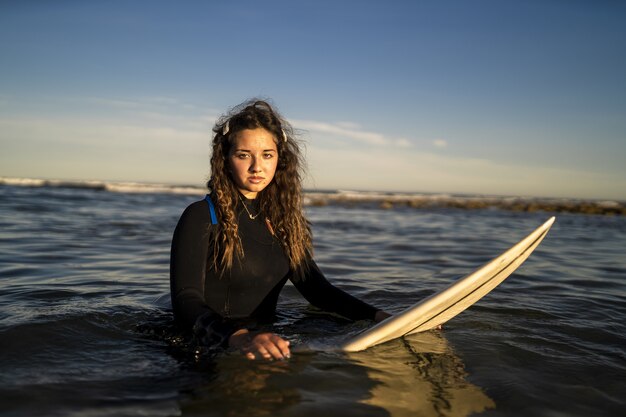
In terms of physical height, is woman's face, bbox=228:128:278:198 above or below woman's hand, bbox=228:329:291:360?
above

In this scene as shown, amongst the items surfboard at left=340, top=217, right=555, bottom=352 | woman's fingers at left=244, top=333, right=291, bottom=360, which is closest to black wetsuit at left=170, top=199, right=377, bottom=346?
woman's fingers at left=244, top=333, right=291, bottom=360

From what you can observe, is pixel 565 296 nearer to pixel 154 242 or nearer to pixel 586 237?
pixel 154 242

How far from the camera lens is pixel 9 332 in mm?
3379

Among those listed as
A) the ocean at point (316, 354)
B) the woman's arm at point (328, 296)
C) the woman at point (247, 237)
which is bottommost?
the ocean at point (316, 354)

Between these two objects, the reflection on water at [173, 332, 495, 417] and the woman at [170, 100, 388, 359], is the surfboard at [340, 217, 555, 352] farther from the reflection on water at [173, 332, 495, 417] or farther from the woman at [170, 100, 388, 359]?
the woman at [170, 100, 388, 359]

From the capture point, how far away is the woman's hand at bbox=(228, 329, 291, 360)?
7.80 feet

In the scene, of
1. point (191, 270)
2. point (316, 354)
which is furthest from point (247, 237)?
point (316, 354)

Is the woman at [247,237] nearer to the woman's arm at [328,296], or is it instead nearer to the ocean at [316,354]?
the woman's arm at [328,296]

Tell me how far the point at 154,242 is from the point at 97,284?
3.79 metres

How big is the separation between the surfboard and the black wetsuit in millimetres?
514

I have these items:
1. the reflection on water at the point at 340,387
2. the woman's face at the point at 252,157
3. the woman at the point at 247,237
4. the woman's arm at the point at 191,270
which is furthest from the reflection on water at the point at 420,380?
the woman's face at the point at 252,157

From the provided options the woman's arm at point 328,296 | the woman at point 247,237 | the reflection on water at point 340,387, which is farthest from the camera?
the woman's arm at point 328,296

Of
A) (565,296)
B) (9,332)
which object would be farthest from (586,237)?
(9,332)

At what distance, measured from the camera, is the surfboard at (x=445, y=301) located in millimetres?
2932
